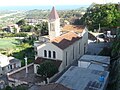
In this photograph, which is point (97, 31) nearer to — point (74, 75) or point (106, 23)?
point (106, 23)

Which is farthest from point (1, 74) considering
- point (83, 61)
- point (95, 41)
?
point (95, 41)

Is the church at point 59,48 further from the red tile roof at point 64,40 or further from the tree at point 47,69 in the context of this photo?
A: the tree at point 47,69

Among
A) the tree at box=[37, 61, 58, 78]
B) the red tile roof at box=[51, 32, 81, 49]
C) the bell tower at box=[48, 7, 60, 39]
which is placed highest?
the bell tower at box=[48, 7, 60, 39]

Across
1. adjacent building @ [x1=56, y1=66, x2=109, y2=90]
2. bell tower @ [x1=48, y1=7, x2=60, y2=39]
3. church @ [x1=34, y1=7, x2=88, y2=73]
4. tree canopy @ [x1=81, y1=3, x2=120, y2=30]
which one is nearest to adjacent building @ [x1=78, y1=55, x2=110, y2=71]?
adjacent building @ [x1=56, y1=66, x2=109, y2=90]

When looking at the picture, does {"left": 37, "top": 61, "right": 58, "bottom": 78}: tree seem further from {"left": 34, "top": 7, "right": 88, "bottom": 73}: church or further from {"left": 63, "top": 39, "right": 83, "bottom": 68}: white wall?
{"left": 63, "top": 39, "right": 83, "bottom": 68}: white wall

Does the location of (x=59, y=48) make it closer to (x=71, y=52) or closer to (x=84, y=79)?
(x=71, y=52)

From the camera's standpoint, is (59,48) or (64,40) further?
(64,40)

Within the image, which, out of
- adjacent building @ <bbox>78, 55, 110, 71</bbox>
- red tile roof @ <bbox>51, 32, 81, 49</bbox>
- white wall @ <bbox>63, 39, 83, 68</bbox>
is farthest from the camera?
white wall @ <bbox>63, 39, 83, 68</bbox>

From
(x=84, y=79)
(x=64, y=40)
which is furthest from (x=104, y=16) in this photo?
(x=84, y=79)
